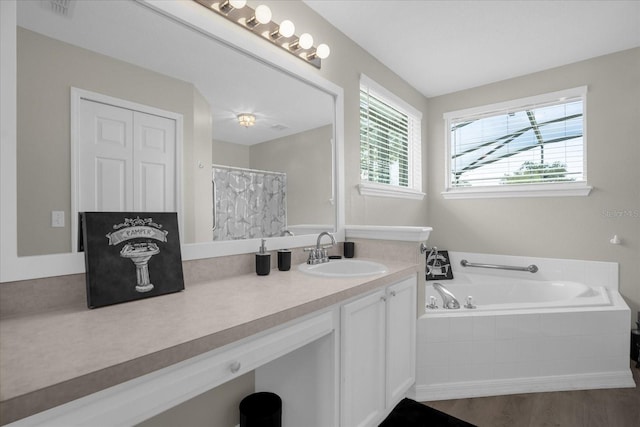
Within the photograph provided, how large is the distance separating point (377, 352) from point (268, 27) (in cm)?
181

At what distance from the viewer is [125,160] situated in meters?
1.18

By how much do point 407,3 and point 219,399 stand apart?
2.54 metres

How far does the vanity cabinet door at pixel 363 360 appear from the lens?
53.8 inches

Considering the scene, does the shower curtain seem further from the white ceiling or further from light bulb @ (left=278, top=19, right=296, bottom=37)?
the white ceiling

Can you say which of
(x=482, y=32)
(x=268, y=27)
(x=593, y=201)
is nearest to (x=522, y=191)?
(x=593, y=201)

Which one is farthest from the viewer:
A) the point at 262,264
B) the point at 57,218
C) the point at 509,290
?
the point at 509,290

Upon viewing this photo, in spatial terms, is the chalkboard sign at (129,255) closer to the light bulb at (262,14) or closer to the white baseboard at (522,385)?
the light bulb at (262,14)

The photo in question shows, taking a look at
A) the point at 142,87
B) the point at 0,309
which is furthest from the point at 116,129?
the point at 0,309

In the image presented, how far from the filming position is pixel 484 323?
79.7 inches

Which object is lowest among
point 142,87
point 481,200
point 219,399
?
point 219,399

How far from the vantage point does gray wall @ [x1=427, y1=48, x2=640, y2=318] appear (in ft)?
8.72

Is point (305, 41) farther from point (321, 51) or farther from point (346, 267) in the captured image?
point (346, 267)

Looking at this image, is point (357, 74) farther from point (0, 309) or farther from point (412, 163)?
point (0, 309)

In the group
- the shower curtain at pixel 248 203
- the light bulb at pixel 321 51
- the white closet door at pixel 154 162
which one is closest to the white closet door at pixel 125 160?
the white closet door at pixel 154 162
